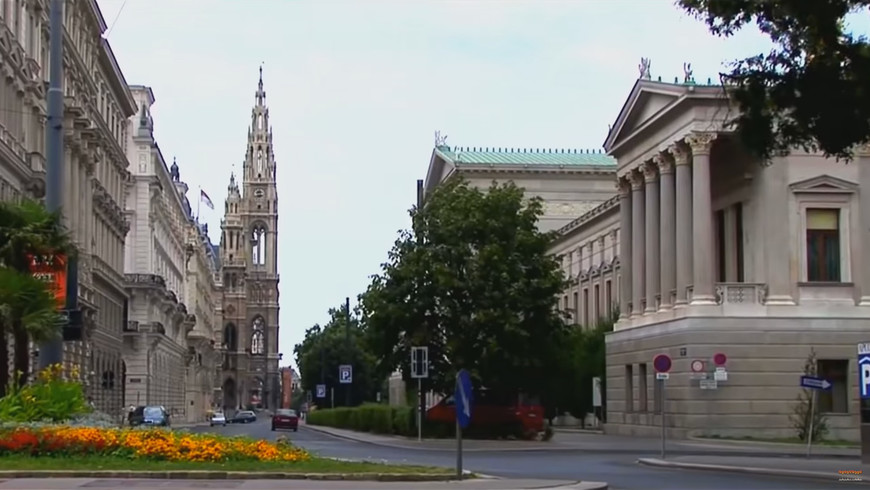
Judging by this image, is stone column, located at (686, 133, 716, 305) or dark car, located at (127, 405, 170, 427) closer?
stone column, located at (686, 133, 716, 305)

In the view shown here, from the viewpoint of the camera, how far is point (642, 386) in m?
61.1

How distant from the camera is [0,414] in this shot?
85.4 ft

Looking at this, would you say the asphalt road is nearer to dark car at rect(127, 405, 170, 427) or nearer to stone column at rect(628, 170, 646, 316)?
dark car at rect(127, 405, 170, 427)

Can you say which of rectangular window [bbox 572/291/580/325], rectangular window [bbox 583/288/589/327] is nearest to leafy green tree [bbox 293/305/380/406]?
rectangular window [bbox 572/291/580/325]

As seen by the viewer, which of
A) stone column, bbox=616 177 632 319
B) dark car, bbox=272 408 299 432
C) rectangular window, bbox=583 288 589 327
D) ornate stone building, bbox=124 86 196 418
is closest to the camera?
stone column, bbox=616 177 632 319

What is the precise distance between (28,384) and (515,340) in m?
26.3

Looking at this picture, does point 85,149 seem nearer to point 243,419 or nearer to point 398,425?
point 398,425

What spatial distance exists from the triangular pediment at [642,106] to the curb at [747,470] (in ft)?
83.8

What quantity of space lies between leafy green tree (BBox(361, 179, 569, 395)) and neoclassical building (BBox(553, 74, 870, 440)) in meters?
5.62

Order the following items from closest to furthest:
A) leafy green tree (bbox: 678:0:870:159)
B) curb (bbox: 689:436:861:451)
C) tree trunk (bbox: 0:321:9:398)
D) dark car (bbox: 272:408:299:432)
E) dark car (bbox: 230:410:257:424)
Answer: leafy green tree (bbox: 678:0:870:159) → tree trunk (bbox: 0:321:9:398) → curb (bbox: 689:436:861:451) → dark car (bbox: 272:408:299:432) → dark car (bbox: 230:410:257:424)

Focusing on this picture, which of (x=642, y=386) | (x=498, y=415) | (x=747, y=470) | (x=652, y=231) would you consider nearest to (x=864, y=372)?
(x=747, y=470)

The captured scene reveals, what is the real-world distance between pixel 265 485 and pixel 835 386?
37.7 metres

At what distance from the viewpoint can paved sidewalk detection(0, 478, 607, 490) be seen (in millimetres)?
20109

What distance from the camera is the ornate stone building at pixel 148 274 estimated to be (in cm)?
9525
